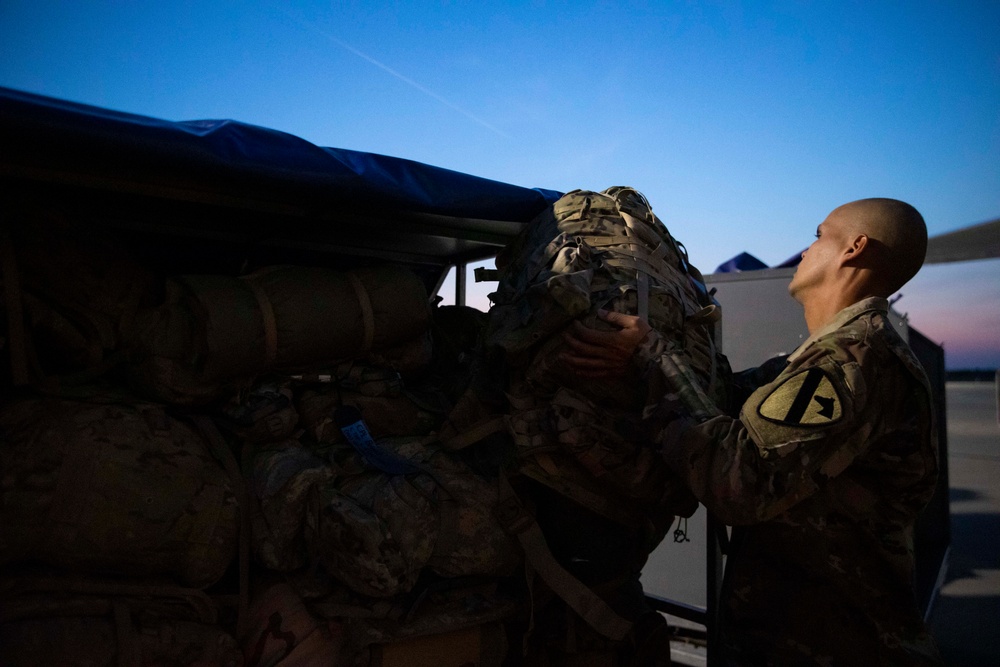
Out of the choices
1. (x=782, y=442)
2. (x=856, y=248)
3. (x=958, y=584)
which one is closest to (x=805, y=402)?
(x=782, y=442)

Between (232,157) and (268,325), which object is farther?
(268,325)

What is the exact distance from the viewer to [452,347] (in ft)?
8.87

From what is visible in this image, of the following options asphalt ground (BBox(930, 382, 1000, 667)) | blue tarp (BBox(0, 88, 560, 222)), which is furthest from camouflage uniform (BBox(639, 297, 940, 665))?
asphalt ground (BBox(930, 382, 1000, 667))

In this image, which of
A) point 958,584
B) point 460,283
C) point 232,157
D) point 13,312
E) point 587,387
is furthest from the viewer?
point 958,584

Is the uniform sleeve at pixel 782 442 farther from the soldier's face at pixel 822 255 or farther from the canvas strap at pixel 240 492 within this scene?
the canvas strap at pixel 240 492

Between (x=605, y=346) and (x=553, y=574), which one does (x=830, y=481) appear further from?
(x=553, y=574)

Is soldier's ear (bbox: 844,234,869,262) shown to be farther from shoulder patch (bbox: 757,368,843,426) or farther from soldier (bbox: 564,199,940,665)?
shoulder patch (bbox: 757,368,843,426)

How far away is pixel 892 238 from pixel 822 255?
0.18 m

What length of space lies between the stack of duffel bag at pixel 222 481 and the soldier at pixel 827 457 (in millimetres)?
668

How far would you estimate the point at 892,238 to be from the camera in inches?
69.1

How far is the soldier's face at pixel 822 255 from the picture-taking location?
184cm

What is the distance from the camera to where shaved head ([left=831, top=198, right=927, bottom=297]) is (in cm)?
176

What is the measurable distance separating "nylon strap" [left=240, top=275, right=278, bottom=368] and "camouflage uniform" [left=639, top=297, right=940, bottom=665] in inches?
42.1

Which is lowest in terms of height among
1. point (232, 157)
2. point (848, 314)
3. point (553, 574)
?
point (553, 574)
